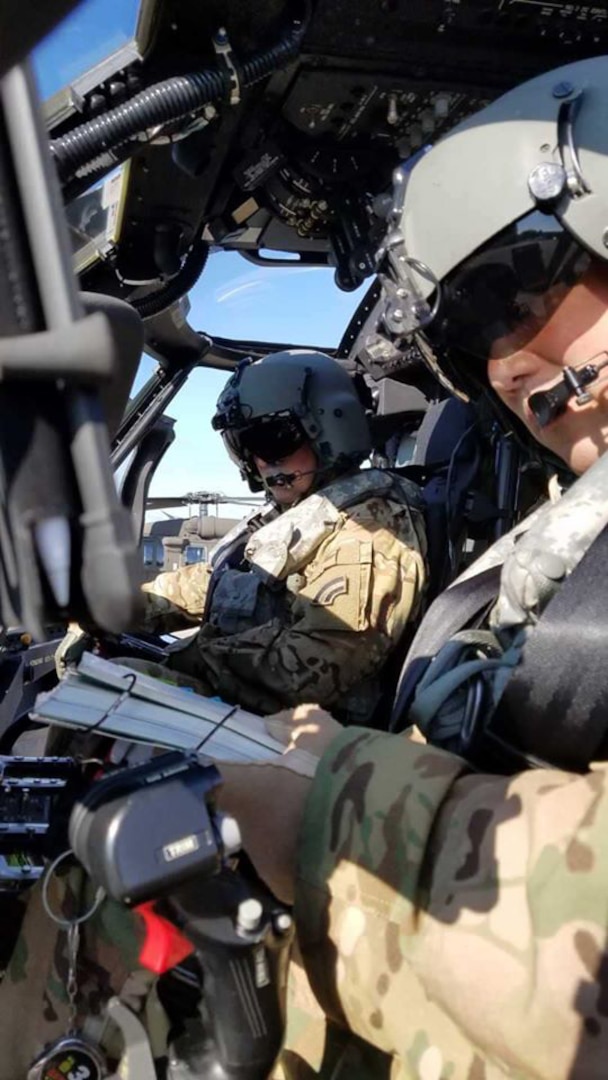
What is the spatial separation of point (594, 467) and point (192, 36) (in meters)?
1.05

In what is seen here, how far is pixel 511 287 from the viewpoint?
124cm

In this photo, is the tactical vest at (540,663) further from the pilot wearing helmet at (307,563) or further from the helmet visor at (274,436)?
the helmet visor at (274,436)

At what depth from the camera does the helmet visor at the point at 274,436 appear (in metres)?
2.65

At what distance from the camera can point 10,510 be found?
57 cm

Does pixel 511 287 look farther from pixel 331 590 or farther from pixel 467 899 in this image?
pixel 331 590

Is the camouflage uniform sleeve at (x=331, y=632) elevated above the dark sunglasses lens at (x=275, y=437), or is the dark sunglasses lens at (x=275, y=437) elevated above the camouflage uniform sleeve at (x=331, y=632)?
the dark sunglasses lens at (x=275, y=437)

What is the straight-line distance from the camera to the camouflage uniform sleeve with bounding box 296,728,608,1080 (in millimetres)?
720

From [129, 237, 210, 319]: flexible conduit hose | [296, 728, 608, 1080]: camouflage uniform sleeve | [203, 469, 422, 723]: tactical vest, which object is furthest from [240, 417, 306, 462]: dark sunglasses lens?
A: [296, 728, 608, 1080]: camouflage uniform sleeve

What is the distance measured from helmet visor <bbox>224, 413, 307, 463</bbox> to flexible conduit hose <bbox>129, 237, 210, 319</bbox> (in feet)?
1.56

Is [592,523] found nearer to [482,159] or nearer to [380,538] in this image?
[482,159]

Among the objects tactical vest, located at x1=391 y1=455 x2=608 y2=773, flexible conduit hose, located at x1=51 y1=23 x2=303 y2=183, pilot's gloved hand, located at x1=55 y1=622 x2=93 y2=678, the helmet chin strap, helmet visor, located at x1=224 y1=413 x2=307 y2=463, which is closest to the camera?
tactical vest, located at x1=391 y1=455 x2=608 y2=773

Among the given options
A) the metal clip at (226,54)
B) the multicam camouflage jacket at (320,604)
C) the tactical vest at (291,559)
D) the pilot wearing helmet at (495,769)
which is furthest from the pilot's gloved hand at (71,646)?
the metal clip at (226,54)

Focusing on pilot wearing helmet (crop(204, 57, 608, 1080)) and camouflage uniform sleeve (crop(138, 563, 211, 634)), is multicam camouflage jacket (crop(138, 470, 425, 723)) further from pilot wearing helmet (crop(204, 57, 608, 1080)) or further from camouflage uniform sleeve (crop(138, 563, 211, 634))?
→ pilot wearing helmet (crop(204, 57, 608, 1080))

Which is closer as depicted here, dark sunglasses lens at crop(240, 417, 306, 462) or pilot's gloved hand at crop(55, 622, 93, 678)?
pilot's gloved hand at crop(55, 622, 93, 678)
